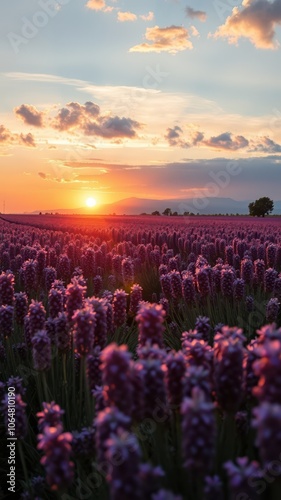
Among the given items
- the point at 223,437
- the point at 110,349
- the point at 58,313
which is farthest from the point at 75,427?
the point at 110,349

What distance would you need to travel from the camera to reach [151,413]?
2.62m

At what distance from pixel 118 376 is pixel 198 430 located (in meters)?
0.43

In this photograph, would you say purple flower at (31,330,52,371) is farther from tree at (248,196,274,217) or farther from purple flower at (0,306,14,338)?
tree at (248,196,274,217)

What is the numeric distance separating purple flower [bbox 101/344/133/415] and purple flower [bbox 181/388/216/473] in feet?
1.08

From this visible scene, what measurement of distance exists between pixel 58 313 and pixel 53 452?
3.05 meters

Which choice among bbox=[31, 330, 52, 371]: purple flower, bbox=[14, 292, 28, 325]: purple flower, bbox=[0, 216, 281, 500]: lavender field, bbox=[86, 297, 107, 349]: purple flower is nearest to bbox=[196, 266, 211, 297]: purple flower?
bbox=[0, 216, 281, 500]: lavender field

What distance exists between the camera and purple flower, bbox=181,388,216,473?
2.01 m

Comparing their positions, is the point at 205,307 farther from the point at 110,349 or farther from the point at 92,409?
the point at 110,349

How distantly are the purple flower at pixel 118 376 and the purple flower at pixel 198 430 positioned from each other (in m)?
0.33

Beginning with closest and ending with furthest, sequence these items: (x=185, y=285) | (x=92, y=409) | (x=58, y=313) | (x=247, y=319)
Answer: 1. (x=92, y=409)
2. (x=58, y=313)
3. (x=185, y=285)
4. (x=247, y=319)

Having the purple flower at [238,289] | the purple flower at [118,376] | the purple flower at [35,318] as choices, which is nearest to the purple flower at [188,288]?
the purple flower at [238,289]

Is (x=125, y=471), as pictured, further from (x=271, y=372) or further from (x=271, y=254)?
(x=271, y=254)

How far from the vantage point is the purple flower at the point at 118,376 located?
226 centimetres

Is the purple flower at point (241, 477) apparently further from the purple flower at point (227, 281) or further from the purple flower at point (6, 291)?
the purple flower at point (227, 281)
